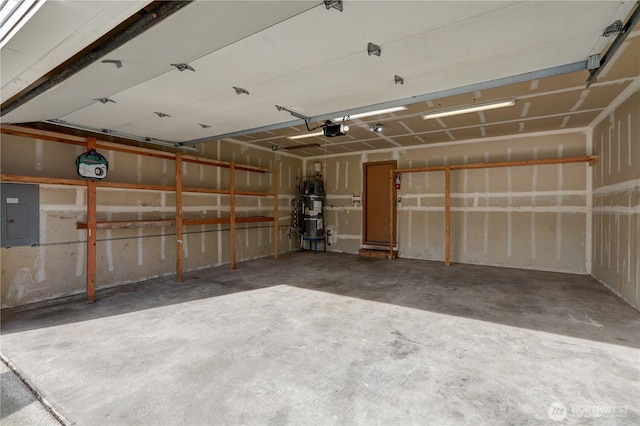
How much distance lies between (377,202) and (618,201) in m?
4.31

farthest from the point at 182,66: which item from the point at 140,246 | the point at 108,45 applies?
the point at 140,246

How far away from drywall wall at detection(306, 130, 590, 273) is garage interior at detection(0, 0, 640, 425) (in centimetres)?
4

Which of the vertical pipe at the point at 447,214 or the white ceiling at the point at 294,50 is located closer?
the white ceiling at the point at 294,50

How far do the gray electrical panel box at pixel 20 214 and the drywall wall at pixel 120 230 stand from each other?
84 mm

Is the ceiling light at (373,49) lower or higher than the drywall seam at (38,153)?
higher

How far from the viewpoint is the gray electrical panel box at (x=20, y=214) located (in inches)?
130

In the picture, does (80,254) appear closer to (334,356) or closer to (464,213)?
(334,356)

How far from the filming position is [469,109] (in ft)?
13.5

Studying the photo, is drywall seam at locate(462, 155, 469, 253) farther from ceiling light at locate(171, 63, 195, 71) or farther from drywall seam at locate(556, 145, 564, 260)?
ceiling light at locate(171, 63, 195, 71)

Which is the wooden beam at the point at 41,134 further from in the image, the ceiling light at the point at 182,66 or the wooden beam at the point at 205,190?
the ceiling light at the point at 182,66

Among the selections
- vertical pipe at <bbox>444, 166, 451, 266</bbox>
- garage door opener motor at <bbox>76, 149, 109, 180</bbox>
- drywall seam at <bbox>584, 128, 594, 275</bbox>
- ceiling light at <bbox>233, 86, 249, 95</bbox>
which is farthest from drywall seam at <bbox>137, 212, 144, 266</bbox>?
drywall seam at <bbox>584, 128, 594, 275</bbox>

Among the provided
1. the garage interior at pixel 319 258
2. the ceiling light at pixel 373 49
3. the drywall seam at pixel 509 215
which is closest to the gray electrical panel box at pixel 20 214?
the garage interior at pixel 319 258

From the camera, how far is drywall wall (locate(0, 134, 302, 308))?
3533 millimetres

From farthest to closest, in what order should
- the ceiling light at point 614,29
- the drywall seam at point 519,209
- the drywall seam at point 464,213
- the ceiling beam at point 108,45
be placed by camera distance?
the drywall seam at point 464,213 < the drywall seam at point 519,209 < the ceiling light at point 614,29 < the ceiling beam at point 108,45
